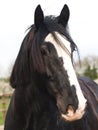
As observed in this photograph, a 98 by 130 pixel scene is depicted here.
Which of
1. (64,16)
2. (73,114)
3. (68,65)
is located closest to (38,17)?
(64,16)

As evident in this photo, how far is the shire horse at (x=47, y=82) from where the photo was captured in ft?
15.1

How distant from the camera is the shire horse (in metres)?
4.60

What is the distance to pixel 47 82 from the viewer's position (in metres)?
4.86

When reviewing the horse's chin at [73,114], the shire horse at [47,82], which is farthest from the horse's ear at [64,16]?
the horse's chin at [73,114]

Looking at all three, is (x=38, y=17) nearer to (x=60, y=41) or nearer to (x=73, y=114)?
(x=60, y=41)

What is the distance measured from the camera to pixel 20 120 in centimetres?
528

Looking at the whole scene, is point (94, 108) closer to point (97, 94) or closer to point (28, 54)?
point (97, 94)

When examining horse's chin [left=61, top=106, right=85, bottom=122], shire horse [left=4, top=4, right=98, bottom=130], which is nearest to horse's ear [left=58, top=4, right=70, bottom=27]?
shire horse [left=4, top=4, right=98, bottom=130]

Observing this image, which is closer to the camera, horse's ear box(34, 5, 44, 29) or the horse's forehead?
the horse's forehead

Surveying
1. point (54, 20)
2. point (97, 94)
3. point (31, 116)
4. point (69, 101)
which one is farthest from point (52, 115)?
point (97, 94)

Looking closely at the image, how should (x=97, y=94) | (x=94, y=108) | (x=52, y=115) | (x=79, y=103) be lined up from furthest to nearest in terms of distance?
(x=97, y=94) → (x=94, y=108) → (x=52, y=115) → (x=79, y=103)

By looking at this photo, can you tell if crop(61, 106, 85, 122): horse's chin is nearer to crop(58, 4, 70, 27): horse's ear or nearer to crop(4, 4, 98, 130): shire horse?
crop(4, 4, 98, 130): shire horse

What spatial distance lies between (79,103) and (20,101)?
3.17ft

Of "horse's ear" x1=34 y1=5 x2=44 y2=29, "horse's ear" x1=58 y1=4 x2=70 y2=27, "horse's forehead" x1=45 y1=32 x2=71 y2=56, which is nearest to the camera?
"horse's forehead" x1=45 y1=32 x2=71 y2=56
